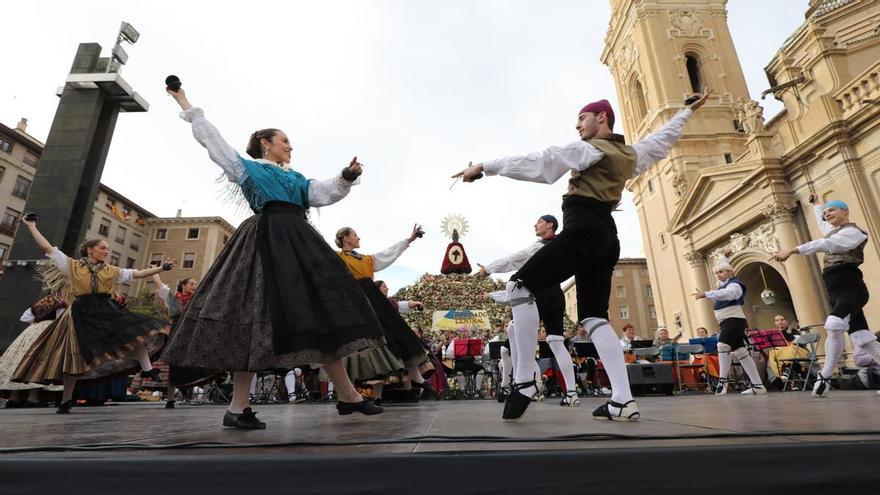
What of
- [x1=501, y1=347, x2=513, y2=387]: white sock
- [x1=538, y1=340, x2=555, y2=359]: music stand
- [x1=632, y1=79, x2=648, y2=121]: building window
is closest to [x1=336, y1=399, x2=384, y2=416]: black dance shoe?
[x1=501, y1=347, x2=513, y2=387]: white sock

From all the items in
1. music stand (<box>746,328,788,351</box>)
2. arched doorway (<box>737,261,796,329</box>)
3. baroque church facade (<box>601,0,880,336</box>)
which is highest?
baroque church facade (<box>601,0,880,336</box>)

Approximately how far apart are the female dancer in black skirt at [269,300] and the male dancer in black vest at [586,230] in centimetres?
96

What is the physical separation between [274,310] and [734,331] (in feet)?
22.8

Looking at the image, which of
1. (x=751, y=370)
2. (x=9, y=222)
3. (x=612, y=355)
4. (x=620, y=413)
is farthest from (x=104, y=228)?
(x=620, y=413)

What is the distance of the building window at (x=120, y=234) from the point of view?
41.5 metres

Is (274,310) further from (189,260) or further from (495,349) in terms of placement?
(189,260)

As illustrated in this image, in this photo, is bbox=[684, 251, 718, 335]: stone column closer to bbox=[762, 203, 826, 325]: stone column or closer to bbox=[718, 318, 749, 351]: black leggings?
bbox=[762, 203, 826, 325]: stone column

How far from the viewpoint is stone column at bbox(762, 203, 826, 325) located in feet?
48.9

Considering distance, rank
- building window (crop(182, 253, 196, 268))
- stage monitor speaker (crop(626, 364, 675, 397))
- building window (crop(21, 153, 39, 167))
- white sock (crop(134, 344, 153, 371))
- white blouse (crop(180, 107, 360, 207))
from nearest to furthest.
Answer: white blouse (crop(180, 107, 360, 207))
white sock (crop(134, 344, 153, 371))
stage monitor speaker (crop(626, 364, 675, 397))
building window (crop(21, 153, 39, 167))
building window (crop(182, 253, 196, 268))

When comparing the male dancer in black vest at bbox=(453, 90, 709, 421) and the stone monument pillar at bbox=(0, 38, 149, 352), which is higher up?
the stone monument pillar at bbox=(0, 38, 149, 352)

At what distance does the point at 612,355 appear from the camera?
281cm

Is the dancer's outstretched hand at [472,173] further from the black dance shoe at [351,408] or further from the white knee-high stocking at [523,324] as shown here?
the black dance shoe at [351,408]

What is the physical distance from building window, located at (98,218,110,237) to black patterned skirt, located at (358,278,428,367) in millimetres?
44109

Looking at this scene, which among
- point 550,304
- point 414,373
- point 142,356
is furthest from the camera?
point 414,373
